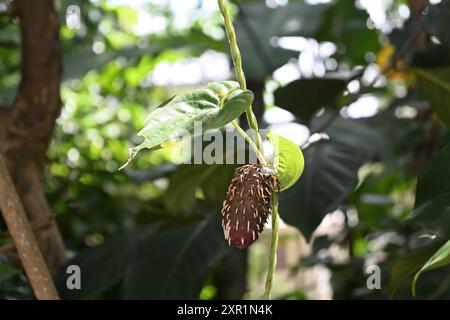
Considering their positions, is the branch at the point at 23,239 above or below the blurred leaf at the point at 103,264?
above

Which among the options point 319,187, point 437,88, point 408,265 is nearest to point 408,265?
point 408,265

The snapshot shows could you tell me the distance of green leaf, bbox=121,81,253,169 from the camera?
0.42 m

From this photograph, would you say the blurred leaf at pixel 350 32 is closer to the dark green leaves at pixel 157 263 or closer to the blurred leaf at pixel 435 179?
the dark green leaves at pixel 157 263

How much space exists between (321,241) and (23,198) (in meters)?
0.65

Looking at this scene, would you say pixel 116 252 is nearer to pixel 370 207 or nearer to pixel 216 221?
pixel 216 221

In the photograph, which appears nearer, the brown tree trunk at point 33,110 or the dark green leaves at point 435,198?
the dark green leaves at point 435,198

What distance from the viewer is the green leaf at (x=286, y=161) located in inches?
19.5

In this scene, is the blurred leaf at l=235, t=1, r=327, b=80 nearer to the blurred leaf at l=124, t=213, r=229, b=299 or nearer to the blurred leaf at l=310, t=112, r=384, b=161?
the blurred leaf at l=310, t=112, r=384, b=161

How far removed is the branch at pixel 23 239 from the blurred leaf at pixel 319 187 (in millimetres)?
287

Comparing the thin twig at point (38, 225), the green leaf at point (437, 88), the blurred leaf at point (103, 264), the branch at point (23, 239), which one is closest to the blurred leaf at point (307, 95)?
the green leaf at point (437, 88)

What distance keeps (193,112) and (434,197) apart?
282mm

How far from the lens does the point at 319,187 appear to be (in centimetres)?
Answer: 89
